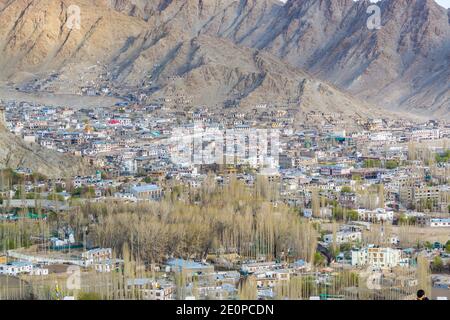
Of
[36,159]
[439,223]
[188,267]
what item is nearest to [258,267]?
[188,267]

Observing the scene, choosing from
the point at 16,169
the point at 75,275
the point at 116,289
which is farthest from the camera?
the point at 16,169

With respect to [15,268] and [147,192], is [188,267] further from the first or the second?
[147,192]

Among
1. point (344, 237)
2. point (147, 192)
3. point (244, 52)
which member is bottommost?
point (344, 237)

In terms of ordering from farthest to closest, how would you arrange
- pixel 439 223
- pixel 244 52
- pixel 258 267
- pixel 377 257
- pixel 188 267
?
pixel 244 52 < pixel 439 223 < pixel 377 257 < pixel 258 267 < pixel 188 267

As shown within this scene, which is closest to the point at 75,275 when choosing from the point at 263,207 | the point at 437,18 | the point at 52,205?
the point at 263,207

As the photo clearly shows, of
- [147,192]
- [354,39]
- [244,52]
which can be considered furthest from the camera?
[354,39]
